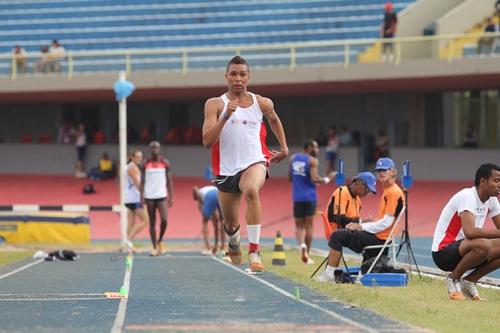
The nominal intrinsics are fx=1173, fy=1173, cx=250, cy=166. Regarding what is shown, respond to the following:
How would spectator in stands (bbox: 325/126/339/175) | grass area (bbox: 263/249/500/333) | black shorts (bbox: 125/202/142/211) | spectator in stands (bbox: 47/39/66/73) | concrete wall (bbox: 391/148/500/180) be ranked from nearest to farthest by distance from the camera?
grass area (bbox: 263/249/500/333) < black shorts (bbox: 125/202/142/211) < concrete wall (bbox: 391/148/500/180) < spectator in stands (bbox: 47/39/66/73) < spectator in stands (bbox: 325/126/339/175)

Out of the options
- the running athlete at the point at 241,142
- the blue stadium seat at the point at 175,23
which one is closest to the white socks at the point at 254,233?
the running athlete at the point at 241,142

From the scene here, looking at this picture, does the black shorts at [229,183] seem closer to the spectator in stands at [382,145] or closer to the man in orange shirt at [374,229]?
the man in orange shirt at [374,229]

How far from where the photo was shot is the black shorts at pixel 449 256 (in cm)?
1202

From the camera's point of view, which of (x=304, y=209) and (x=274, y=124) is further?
(x=304, y=209)

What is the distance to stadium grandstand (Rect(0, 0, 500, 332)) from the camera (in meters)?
30.7

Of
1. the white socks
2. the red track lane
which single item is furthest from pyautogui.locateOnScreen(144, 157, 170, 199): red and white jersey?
the white socks

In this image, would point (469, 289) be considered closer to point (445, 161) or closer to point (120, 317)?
point (120, 317)

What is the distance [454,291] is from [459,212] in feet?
2.66

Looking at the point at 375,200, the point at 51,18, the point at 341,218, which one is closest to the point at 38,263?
the point at 341,218

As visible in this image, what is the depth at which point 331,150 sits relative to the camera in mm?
35594

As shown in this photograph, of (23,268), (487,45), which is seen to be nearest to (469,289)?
(23,268)

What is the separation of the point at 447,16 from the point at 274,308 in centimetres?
2479

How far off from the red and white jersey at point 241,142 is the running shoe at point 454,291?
231cm

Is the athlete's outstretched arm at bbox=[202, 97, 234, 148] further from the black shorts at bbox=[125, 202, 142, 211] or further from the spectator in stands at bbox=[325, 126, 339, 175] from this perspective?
the spectator in stands at bbox=[325, 126, 339, 175]
